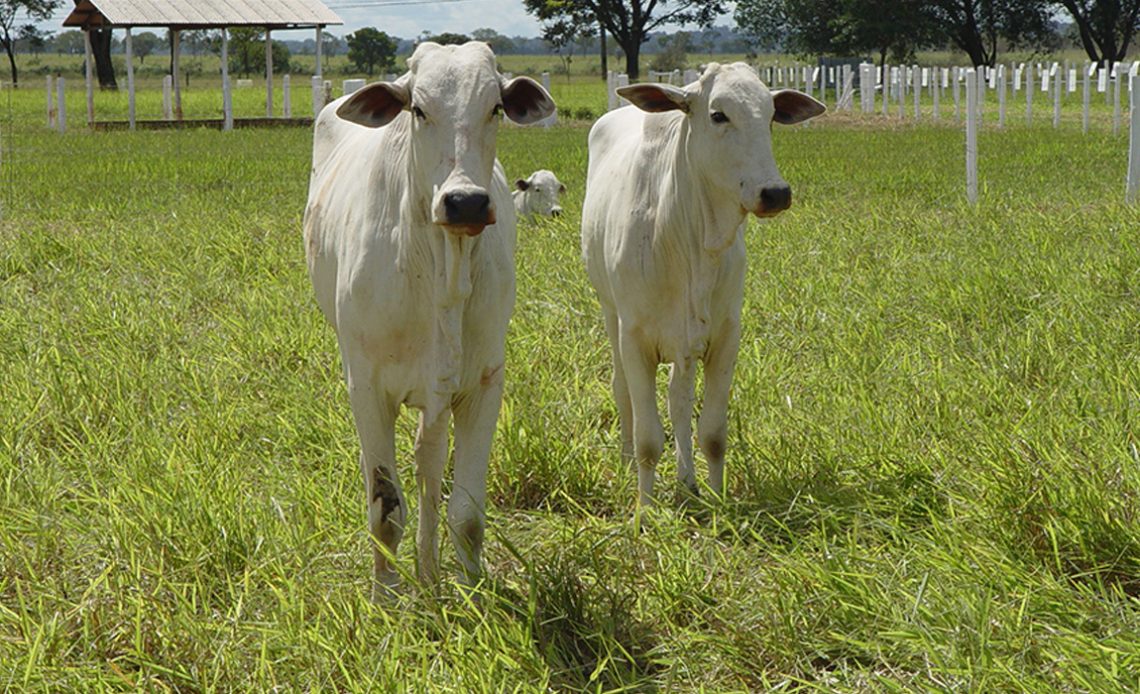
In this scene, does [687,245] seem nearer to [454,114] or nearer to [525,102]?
[525,102]

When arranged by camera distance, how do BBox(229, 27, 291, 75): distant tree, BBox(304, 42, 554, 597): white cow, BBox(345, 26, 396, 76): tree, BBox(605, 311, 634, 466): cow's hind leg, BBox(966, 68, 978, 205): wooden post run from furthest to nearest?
BBox(345, 26, 396, 76): tree < BBox(229, 27, 291, 75): distant tree < BBox(966, 68, 978, 205): wooden post < BBox(605, 311, 634, 466): cow's hind leg < BBox(304, 42, 554, 597): white cow

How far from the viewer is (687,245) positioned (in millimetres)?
4316

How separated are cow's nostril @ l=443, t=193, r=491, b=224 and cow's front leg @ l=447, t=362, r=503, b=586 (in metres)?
0.57

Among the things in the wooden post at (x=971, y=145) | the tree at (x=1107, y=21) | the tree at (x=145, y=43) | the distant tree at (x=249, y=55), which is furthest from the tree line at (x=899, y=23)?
the tree at (x=145, y=43)

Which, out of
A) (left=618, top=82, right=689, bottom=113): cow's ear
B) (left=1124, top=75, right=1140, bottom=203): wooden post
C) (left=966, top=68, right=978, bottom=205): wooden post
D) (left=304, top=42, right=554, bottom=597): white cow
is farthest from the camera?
(left=966, top=68, right=978, bottom=205): wooden post

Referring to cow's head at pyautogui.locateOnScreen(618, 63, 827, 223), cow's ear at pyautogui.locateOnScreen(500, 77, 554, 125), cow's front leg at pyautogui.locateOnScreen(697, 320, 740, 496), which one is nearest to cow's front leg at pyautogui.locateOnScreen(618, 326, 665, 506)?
cow's front leg at pyautogui.locateOnScreen(697, 320, 740, 496)

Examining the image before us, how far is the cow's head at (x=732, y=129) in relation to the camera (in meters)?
3.96

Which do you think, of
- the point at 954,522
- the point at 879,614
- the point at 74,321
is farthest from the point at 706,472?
the point at 74,321

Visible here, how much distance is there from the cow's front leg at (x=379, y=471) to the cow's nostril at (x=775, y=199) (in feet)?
4.08

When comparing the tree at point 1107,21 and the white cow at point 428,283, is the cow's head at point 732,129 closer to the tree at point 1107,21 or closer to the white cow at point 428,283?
the white cow at point 428,283

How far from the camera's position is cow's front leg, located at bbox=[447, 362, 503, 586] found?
3486mm

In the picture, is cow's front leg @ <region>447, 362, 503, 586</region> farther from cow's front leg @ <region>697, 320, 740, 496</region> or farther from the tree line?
the tree line

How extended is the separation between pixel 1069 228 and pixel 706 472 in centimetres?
416

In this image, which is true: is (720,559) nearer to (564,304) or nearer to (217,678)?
(217,678)
